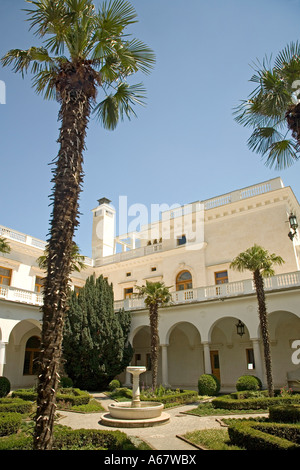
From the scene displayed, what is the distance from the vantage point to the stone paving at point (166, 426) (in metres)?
8.62

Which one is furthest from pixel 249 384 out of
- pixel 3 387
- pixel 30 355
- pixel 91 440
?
pixel 30 355

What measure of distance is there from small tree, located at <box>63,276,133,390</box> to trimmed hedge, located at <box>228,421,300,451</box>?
43.1ft

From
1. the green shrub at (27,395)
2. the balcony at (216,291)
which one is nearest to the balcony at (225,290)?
the balcony at (216,291)

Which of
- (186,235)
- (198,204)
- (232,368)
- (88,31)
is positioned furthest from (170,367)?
(88,31)

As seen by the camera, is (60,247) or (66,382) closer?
(60,247)

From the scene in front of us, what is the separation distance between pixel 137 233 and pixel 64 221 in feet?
82.2

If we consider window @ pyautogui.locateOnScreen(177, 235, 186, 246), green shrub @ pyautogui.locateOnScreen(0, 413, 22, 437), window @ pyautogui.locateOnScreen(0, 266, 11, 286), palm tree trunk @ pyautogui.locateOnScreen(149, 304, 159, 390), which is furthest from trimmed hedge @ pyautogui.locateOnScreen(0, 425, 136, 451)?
window @ pyautogui.locateOnScreen(177, 235, 186, 246)

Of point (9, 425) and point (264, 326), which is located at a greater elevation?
point (264, 326)

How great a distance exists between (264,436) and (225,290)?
1288cm

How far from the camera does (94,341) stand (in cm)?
2039

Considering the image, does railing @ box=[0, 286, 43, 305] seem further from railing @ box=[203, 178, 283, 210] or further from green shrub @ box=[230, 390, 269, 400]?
railing @ box=[203, 178, 283, 210]

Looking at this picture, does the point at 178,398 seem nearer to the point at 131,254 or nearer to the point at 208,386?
the point at 208,386

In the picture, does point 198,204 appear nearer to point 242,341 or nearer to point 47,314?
point 242,341

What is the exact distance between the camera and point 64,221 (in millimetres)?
6664
